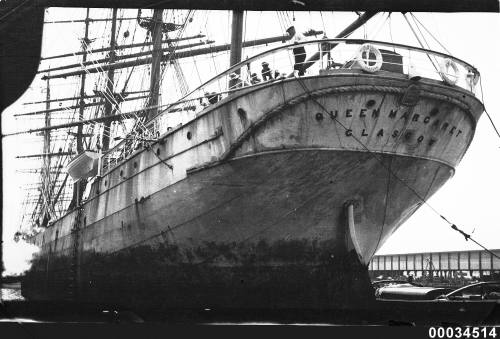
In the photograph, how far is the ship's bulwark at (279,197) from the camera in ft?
29.8

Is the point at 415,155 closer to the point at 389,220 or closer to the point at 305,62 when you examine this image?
the point at 389,220

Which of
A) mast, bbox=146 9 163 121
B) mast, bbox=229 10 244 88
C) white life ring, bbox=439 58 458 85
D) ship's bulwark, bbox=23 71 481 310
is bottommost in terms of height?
ship's bulwark, bbox=23 71 481 310

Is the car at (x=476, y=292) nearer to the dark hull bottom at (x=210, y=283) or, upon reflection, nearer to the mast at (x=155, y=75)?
the dark hull bottom at (x=210, y=283)

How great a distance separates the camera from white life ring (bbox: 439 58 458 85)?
1002 centimetres

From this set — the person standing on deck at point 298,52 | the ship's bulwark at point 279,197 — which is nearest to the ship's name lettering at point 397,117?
the ship's bulwark at point 279,197

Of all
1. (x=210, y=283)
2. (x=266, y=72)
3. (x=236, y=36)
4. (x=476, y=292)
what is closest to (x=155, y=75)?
(x=266, y=72)

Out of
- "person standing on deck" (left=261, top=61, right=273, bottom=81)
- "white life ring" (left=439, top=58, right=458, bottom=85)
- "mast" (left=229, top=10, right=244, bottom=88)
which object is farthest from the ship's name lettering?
"mast" (left=229, top=10, right=244, bottom=88)

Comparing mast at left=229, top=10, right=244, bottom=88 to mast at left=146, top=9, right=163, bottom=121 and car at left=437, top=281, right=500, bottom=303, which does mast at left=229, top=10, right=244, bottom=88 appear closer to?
mast at left=146, top=9, right=163, bottom=121

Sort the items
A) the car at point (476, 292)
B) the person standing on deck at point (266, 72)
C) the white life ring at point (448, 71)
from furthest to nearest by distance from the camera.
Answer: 1. the person standing on deck at point (266, 72)
2. the white life ring at point (448, 71)
3. the car at point (476, 292)

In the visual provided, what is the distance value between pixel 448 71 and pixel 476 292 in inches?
201

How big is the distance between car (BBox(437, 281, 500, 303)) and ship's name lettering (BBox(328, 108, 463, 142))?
4510mm

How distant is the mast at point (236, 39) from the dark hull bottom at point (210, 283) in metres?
3.83

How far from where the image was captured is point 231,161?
35.4 ft

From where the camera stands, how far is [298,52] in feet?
32.7
